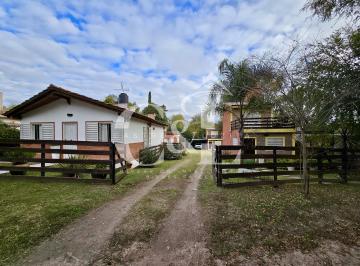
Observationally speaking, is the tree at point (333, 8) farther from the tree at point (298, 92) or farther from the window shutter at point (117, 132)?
the window shutter at point (117, 132)

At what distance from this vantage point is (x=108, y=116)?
483 inches

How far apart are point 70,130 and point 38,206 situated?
8.82m

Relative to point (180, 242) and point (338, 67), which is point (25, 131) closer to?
point (180, 242)

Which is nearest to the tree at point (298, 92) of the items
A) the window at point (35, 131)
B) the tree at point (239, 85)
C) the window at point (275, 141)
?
the tree at point (239, 85)

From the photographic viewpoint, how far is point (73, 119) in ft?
41.4

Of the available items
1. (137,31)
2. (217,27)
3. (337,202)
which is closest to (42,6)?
(137,31)

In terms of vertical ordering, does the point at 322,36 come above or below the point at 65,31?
below

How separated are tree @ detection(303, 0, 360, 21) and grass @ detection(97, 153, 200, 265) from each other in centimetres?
682

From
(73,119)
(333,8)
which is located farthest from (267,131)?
(73,119)

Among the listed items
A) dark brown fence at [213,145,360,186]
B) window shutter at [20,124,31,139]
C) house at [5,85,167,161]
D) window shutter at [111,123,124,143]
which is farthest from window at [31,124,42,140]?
dark brown fence at [213,145,360,186]

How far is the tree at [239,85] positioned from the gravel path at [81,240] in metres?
5.62

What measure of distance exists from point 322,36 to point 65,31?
11.7 m

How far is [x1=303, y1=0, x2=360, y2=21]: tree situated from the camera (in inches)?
225

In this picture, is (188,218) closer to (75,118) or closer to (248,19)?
(248,19)
